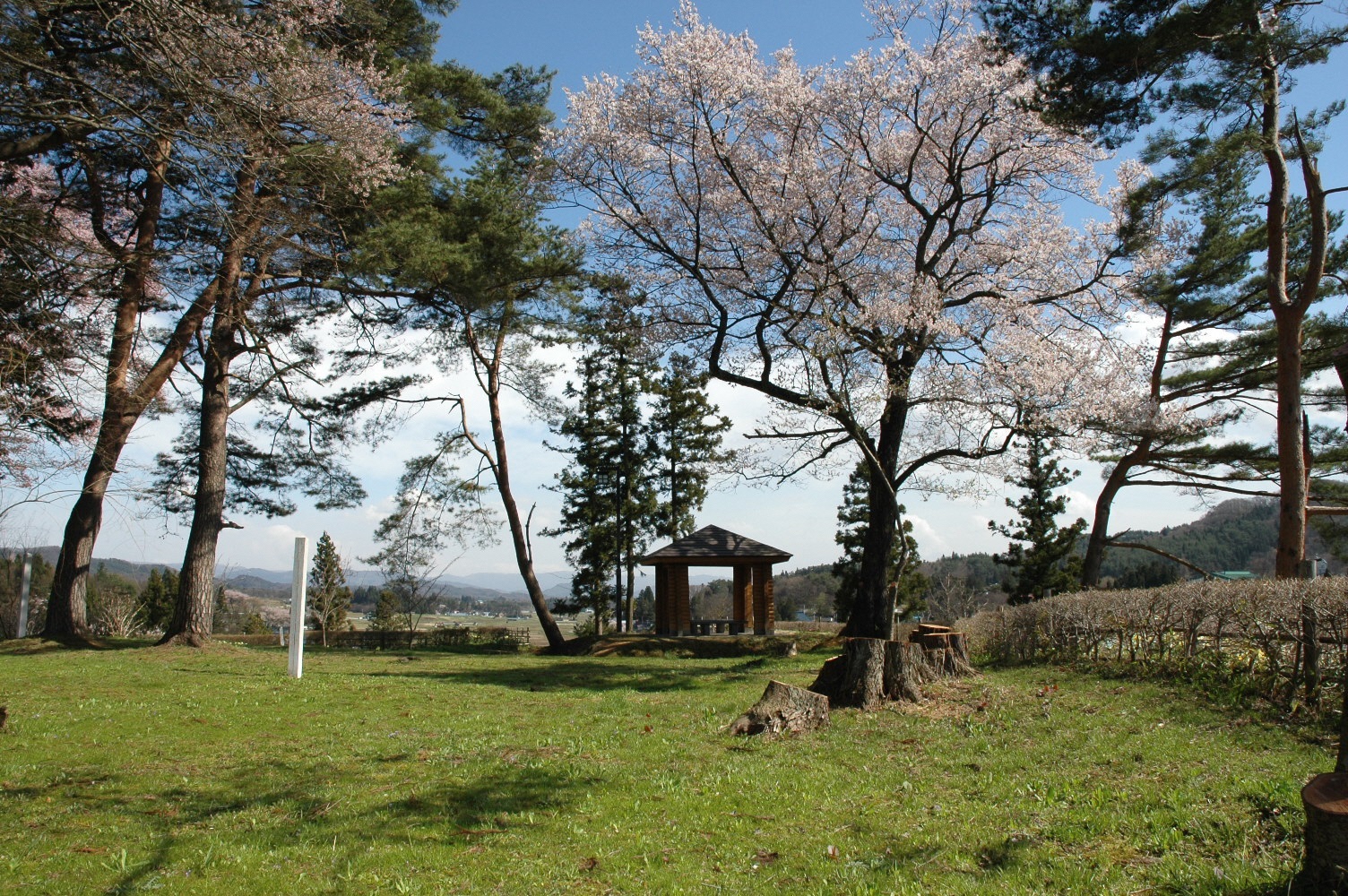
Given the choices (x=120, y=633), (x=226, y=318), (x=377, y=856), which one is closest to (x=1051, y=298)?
(x=226, y=318)

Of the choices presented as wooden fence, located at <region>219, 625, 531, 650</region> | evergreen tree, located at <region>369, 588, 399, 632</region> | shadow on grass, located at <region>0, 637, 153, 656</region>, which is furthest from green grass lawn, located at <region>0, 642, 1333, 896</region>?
evergreen tree, located at <region>369, 588, 399, 632</region>

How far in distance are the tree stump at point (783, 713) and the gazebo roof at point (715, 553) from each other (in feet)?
48.8

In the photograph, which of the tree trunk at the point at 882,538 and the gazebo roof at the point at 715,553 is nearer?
the tree trunk at the point at 882,538

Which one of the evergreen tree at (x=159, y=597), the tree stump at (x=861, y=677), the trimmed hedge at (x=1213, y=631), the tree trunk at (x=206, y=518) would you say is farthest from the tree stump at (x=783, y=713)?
the evergreen tree at (x=159, y=597)

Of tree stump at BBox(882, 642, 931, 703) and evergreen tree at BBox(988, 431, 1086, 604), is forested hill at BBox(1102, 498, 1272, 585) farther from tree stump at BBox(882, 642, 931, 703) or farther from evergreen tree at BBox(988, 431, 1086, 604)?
tree stump at BBox(882, 642, 931, 703)

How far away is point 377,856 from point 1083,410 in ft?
41.1

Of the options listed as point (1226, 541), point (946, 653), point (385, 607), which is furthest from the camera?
point (1226, 541)

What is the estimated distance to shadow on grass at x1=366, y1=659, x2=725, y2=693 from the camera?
11750 millimetres

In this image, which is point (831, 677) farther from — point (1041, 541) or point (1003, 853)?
point (1041, 541)

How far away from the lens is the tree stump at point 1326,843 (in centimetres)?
298

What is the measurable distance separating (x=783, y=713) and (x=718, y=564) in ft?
52.0

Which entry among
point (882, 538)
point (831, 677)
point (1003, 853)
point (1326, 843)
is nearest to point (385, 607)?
point (882, 538)

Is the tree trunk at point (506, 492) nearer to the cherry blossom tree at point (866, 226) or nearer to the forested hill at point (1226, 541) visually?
the cherry blossom tree at point (866, 226)

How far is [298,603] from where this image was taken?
1153 centimetres
